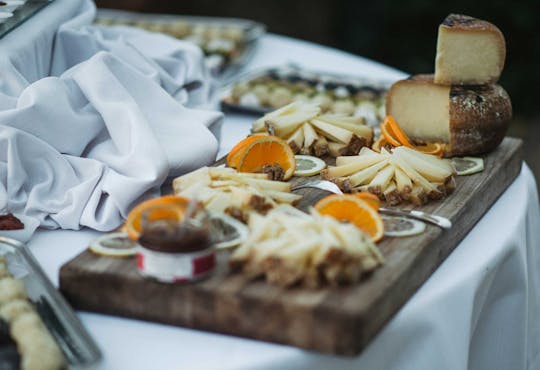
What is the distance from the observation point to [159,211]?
55.6 inches

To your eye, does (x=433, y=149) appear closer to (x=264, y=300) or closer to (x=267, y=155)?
(x=267, y=155)

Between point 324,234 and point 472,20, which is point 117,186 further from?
point 472,20

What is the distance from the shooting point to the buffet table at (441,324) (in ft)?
4.16

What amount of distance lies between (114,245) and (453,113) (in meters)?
0.93

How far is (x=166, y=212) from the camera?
1400 mm

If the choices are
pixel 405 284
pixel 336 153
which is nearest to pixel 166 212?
pixel 405 284

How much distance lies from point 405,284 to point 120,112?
0.76m

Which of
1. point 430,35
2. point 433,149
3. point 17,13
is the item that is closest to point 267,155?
point 433,149

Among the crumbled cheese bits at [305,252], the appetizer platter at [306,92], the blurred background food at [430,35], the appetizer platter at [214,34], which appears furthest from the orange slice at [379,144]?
the blurred background food at [430,35]

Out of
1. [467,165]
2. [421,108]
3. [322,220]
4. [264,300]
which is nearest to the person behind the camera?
[264,300]

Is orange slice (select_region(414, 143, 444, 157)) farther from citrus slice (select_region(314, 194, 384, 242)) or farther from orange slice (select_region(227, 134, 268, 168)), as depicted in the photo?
citrus slice (select_region(314, 194, 384, 242))

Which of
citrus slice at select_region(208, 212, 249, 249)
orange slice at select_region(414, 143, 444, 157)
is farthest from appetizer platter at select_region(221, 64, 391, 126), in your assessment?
citrus slice at select_region(208, 212, 249, 249)

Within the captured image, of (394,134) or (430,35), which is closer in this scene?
(394,134)

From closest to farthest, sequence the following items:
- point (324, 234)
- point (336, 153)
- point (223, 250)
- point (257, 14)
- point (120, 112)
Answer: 1. point (324, 234)
2. point (223, 250)
3. point (120, 112)
4. point (336, 153)
5. point (257, 14)
